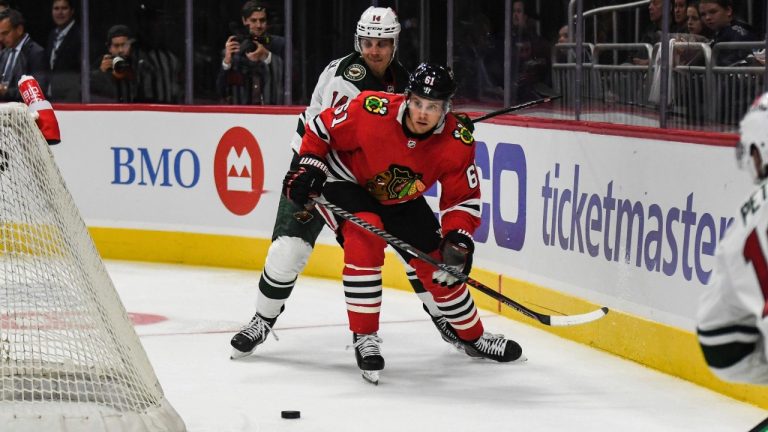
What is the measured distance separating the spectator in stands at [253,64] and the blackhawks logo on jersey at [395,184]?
8.56ft

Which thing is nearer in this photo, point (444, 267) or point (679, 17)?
point (444, 267)

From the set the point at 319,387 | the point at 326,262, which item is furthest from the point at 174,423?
the point at 326,262

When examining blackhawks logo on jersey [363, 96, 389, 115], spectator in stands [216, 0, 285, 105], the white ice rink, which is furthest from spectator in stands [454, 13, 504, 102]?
blackhawks logo on jersey [363, 96, 389, 115]

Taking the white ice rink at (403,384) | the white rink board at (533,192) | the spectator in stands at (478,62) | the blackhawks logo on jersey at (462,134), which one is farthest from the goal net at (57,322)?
the spectator in stands at (478,62)

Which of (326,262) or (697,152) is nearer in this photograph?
(697,152)

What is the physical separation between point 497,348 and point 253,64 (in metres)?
2.87

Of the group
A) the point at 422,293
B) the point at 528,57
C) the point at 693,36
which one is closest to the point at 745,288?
the point at 693,36

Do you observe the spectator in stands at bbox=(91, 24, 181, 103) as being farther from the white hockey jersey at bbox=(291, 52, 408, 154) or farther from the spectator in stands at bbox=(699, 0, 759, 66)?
the spectator in stands at bbox=(699, 0, 759, 66)

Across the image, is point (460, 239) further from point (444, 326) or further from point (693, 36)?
point (693, 36)

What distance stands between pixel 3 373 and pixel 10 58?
402cm

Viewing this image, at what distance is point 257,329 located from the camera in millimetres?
4648

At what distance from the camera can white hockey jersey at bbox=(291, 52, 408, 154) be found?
4660 millimetres

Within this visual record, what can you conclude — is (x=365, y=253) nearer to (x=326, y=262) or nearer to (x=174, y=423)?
(x=174, y=423)

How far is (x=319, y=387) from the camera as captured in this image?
425 cm
